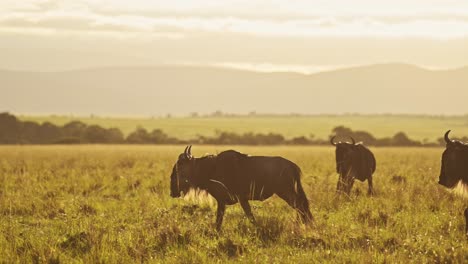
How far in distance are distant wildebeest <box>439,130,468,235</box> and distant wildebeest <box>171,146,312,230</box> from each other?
2252 mm

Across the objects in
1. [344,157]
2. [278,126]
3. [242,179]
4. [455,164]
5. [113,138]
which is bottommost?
[113,138]

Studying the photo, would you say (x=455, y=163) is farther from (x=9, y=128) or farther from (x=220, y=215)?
(x=9, y=128)

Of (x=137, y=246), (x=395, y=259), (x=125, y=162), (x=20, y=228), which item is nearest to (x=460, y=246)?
(x=395, y=259)

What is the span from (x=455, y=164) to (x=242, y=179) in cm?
337

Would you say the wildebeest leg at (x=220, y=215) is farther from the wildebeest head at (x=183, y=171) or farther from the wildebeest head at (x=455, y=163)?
the wildebeest head at (x=455, y=163)

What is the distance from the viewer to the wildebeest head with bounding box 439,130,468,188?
1017cm

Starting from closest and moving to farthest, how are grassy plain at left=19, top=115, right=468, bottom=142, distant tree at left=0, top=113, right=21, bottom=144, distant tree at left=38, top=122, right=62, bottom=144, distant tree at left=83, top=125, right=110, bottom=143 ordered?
distant tree at left=0, top=113, right=21, bottom=144
distant tree at left=83, top=125, right=110, bottom=143
distant tree at left=38, top=122, right=62, bottom=144
grassy plain at left=19, top=115, right=468, bottom=142

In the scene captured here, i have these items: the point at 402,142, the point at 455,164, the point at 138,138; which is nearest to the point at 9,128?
the point at 138,138

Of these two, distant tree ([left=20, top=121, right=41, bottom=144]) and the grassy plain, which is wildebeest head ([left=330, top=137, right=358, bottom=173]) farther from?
the grassy plain

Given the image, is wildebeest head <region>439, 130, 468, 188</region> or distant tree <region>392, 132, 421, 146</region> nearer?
wildebeest head <region>439, 130, 468, 188</region>

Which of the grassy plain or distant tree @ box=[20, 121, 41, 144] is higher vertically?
the grassy plain

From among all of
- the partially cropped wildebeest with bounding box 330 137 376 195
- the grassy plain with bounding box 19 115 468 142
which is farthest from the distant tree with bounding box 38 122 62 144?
the partially cropped wildebeest with bounding box 330 137 376 195

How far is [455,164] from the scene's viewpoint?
10234 millimetres

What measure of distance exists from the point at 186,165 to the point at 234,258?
2.72 meters
